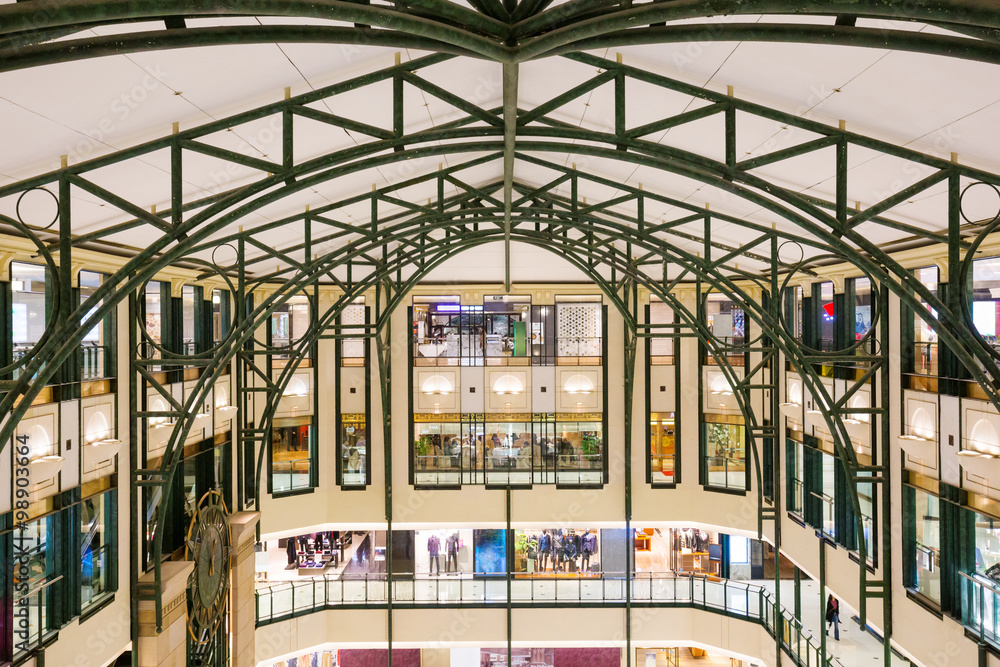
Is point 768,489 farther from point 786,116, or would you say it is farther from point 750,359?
point 786,116

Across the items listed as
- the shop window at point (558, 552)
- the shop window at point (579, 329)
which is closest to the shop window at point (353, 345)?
the shop window at point (579, 329)

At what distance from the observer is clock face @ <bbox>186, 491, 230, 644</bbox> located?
16.1 metres

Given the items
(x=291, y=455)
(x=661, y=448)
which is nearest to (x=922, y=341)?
(x=661, y=448)

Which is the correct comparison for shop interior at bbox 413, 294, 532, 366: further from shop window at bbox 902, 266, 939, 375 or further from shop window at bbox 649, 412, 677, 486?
shop window at bbox 902, 266, 939, 375

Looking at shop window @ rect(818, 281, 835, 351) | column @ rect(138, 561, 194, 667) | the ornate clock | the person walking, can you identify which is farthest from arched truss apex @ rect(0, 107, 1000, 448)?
the person walking

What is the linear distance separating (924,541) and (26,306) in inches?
710

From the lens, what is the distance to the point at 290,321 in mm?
22469

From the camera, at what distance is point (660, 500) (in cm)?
2308

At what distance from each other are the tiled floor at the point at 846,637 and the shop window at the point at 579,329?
34.3 feet

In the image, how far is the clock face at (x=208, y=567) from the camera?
52.8 feet

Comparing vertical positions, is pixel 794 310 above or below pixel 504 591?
above

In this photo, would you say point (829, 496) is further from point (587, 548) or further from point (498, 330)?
point (498, 330)

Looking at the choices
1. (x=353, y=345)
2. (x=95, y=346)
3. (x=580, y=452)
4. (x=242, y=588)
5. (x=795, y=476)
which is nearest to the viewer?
(x=95, y=346)

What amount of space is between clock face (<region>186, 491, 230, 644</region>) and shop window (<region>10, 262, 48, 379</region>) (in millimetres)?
7110
